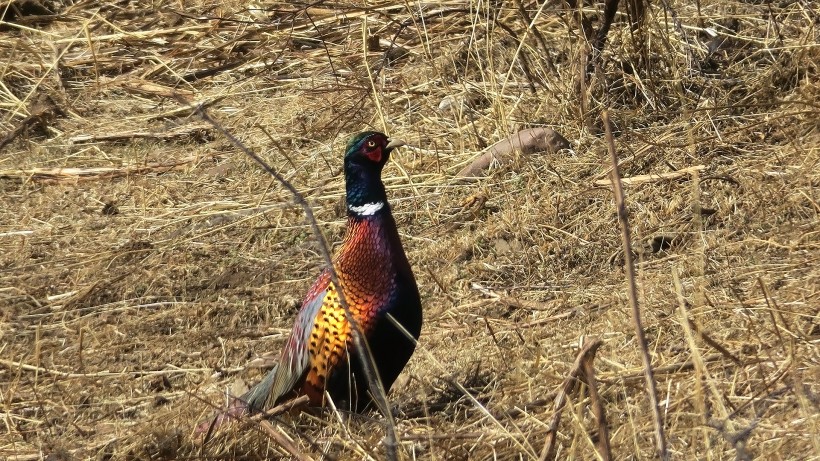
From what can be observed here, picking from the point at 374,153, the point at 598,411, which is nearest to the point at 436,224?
the point at 374,153

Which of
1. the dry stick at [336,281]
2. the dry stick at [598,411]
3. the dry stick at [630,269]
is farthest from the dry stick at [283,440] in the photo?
the dry stick at [630,269]

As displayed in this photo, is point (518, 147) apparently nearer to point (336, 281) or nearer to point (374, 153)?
point (374, 153)

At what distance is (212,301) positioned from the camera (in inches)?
202

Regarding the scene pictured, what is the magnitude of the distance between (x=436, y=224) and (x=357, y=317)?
1.78 meters

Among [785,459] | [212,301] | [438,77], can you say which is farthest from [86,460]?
[438,77]

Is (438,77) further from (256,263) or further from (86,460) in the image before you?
(86,460)

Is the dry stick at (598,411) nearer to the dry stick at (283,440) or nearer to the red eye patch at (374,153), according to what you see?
the dry stick at (283,440)

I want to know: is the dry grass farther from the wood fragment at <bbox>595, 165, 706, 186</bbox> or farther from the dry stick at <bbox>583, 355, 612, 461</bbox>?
the dry stick at <bbox>583, 355, 612, 461</bbox>

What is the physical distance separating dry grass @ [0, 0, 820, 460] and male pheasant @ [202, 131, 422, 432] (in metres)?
0.14

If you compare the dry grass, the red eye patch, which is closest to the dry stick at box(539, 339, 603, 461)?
the dry grass

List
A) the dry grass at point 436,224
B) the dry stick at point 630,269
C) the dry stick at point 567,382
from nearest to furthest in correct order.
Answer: the dry stick at point 630,269
the dry stick at point 567,382
the dry grass at point 436,224

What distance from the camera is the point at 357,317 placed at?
376 cm

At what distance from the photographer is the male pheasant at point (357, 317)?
376 centimetres

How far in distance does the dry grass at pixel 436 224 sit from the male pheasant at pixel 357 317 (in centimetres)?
14
